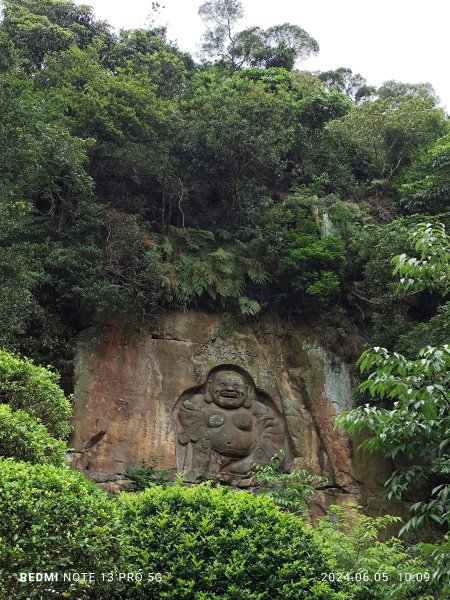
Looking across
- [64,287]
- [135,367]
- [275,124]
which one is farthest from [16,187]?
[275,124]

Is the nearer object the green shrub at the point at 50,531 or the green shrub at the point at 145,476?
the green shrub at the point at 50,531

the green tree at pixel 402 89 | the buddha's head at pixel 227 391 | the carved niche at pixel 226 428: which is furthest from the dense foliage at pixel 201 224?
the green tree at pixel 402 89

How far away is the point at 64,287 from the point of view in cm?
1231

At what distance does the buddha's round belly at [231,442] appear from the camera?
1255cm

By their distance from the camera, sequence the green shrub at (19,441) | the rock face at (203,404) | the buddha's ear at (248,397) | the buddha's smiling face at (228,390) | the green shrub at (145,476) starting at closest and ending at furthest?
the green shrub at (19,441)
the green shrub at (145,476)
the rock face at (203,404)
the buddha's smiling face at (228,390)
the buddha's ear at (248,397)

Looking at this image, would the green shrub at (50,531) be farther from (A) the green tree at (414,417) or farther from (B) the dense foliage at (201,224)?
(A) the green tree at (414,417)

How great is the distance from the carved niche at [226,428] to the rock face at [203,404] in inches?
0.7

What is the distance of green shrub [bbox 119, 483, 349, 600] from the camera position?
5066 mm

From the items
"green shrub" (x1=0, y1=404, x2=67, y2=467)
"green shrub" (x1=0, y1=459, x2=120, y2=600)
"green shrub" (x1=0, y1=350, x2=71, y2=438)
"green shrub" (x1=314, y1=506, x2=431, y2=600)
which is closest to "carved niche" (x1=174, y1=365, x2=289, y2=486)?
"green shrub" (x1=314, y1=506, x2=431, y2=600)

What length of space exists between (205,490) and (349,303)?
960 cm

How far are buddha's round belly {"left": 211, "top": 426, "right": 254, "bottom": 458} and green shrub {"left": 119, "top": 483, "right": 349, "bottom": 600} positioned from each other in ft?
22.4

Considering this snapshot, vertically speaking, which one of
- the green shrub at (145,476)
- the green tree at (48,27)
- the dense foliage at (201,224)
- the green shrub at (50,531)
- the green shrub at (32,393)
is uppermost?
the green tree at (48,27)

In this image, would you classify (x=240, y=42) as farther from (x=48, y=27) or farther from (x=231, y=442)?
(x=231, y=442)

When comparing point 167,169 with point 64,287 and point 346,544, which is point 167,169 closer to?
point 64,287
